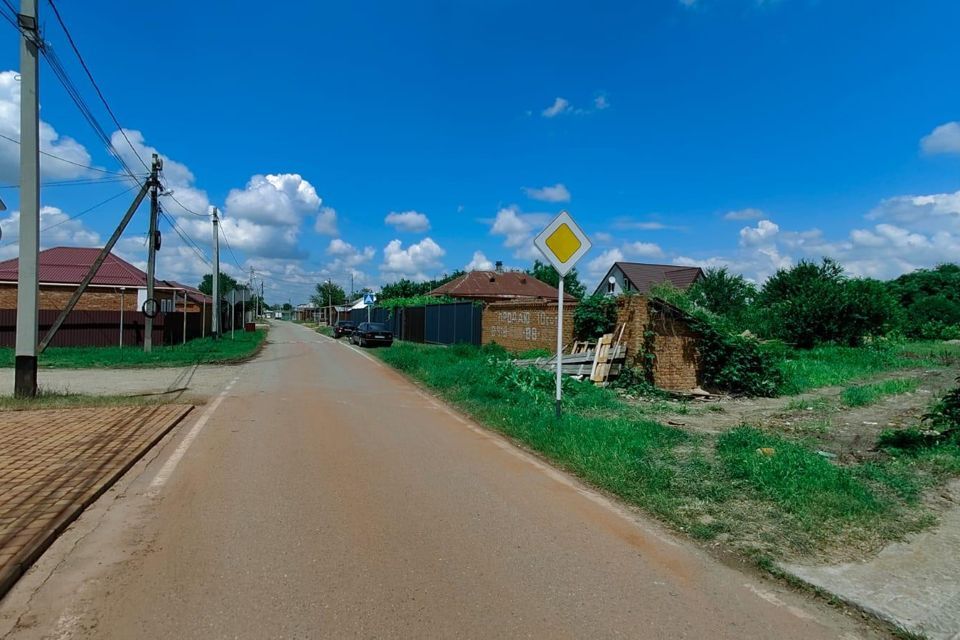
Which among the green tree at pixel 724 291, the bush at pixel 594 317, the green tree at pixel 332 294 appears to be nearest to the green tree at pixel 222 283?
the green tree at pixel 332 294

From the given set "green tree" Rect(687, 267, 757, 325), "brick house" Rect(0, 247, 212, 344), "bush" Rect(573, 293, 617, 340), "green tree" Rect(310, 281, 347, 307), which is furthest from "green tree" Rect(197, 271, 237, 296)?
"bush" Rect(573, 293, 617, 340)

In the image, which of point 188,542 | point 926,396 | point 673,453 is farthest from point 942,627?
point 926,396

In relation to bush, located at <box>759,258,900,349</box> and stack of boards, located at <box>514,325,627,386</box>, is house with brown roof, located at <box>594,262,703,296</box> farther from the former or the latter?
stack of boards, located at <box>514,325,627,386</box>

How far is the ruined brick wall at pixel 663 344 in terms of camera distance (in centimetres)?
1426

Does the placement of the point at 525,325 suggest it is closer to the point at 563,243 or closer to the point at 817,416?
the point at 817,416

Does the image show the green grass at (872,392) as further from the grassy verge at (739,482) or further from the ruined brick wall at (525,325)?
the ruined brick wall at (525,325)

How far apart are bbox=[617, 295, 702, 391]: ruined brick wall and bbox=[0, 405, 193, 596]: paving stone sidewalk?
9.62 metres

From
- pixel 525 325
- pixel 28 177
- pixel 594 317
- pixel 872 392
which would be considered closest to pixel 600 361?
pixel 594 317

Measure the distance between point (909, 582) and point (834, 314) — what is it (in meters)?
25.1

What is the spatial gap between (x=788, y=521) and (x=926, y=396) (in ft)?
40.2

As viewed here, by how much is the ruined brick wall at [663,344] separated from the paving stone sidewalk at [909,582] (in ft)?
31.6

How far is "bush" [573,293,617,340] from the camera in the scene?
52.6 feet

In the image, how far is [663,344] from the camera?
47.1 feet

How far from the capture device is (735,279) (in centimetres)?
4491
